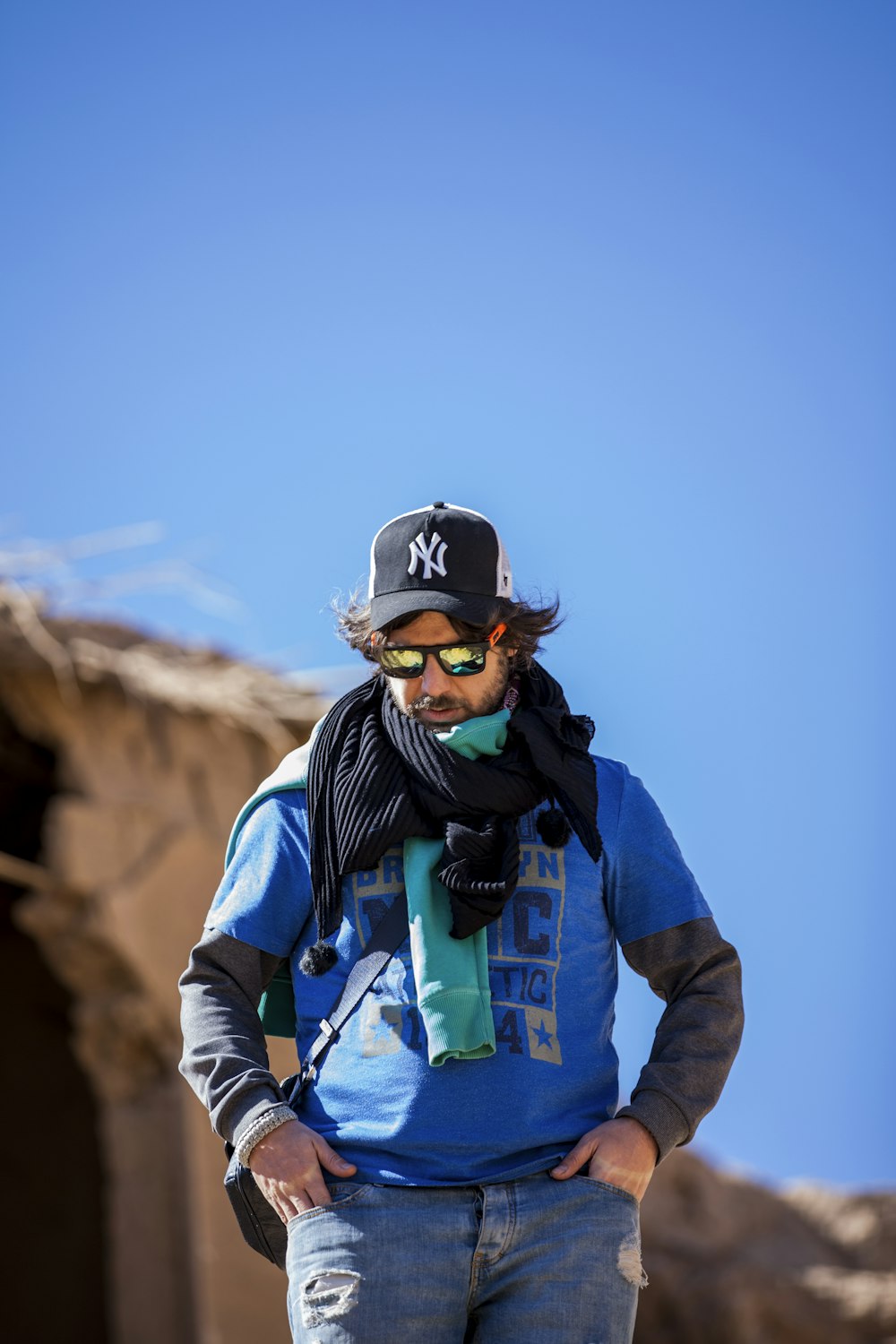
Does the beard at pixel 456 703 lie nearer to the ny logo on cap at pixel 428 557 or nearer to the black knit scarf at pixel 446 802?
the black knit scarf at pixel 446 802

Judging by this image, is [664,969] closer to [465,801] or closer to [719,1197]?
[465,801]

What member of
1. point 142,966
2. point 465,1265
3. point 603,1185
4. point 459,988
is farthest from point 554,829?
point 142,966

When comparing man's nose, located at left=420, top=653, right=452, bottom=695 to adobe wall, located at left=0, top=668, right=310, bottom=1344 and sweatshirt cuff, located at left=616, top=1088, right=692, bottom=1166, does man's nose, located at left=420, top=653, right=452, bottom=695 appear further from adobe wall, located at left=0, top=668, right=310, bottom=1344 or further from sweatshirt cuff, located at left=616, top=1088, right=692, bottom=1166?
adobe wall, located at left=0, top=668, right=310, bottom=1344

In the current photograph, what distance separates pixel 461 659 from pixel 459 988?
513 millimetres

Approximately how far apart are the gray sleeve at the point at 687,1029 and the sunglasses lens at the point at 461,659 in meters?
0.49

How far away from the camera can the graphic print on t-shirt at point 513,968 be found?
236cm

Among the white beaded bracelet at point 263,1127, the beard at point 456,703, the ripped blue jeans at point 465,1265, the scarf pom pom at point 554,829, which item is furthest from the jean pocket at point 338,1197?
the beard at point 456,703

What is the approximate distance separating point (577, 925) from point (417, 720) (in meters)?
0.40

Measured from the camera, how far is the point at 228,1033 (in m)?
2.41

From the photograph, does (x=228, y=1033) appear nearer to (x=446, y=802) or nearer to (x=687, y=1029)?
(x=446, y=802)

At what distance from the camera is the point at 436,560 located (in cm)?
254

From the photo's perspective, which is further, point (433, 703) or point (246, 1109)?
point (433, 703)

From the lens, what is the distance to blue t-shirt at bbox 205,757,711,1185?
2.30 meters

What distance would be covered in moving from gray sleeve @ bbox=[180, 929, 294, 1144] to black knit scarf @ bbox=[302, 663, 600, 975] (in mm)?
116
